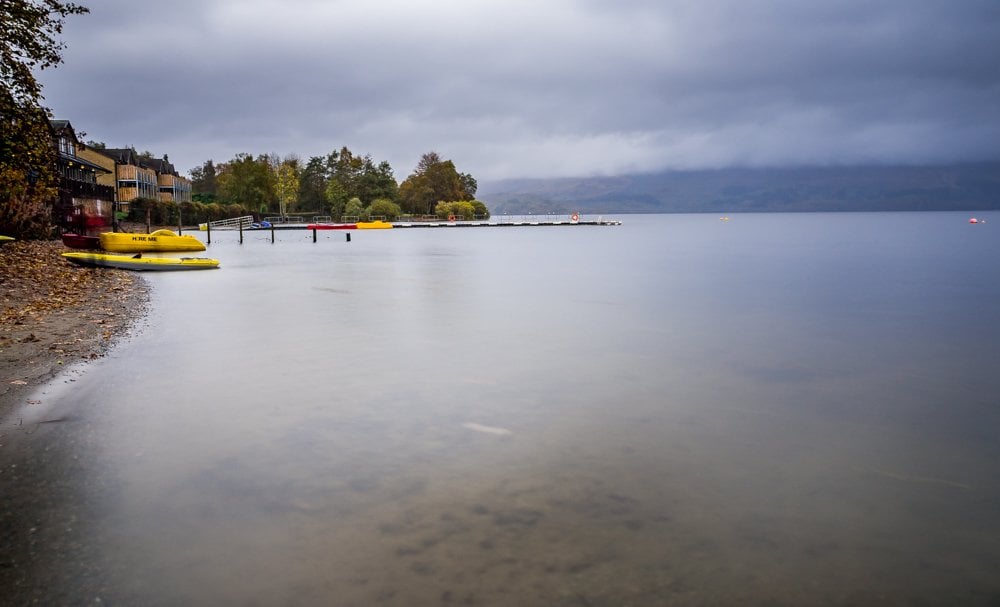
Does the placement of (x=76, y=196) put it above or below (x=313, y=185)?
below

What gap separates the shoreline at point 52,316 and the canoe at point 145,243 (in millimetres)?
9421

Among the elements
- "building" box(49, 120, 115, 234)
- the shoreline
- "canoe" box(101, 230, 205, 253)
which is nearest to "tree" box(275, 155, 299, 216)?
"building" box(49, 120, 115, 234)

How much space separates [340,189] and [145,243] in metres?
85.3

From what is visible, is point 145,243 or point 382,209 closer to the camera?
point 145,243

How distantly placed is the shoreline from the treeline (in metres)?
81.7

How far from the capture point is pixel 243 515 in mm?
5812

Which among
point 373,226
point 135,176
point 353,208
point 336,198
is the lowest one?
point 373,226

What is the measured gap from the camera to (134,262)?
3028cm

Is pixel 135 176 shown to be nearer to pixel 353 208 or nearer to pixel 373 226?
pixel 353 208

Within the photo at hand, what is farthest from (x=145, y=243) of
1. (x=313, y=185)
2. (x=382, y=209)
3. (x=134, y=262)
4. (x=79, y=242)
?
(x=313, y=185)

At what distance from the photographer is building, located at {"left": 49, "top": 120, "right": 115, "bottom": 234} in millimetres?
45031

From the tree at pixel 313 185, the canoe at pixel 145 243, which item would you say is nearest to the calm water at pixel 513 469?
the canoe at pixel 145 243

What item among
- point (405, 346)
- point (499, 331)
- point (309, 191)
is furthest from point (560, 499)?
point (309, 191)

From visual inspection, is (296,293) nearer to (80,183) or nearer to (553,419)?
(553,419)
